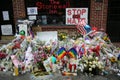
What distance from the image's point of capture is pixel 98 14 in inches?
296

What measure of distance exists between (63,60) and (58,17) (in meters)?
3.35

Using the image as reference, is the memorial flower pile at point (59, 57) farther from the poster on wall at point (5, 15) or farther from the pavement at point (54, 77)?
the poster on wall at point (5, 15)

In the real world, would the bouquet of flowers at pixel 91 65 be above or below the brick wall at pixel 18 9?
below

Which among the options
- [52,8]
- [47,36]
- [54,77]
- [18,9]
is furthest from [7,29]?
[54,77]

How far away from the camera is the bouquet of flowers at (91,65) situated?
176 inches

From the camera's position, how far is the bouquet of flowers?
4.48 meters

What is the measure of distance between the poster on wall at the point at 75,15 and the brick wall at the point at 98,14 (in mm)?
247

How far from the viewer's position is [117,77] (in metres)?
4.51

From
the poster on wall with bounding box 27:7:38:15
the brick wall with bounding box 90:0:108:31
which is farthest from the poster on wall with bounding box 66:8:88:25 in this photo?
the poster on wall with bounding box 27:7:38:15

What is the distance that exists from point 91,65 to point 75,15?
3570 millimetres

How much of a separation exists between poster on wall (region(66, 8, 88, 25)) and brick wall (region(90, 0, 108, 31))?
9.7 inches

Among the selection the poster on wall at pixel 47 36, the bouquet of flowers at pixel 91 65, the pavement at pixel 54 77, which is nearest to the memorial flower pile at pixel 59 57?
the bouquet of flowers at pixel 91 65

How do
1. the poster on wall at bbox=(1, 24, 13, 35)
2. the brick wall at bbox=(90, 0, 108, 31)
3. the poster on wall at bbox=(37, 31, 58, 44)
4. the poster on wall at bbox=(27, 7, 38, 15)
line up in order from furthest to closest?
the poster on wall at bbox=(1, 24, 13, 35) < the poster on wall at bbox=(27, 7, 38, 15) < the brick wall at bbox=(90, 0, 108, 31) < the poster on wall at bbox=(37, 31, 58, 44)

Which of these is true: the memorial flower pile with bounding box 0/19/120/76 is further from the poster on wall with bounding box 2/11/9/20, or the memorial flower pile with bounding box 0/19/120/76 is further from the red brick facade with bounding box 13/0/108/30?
the poster on wall with bounding box 2/11/9/20
